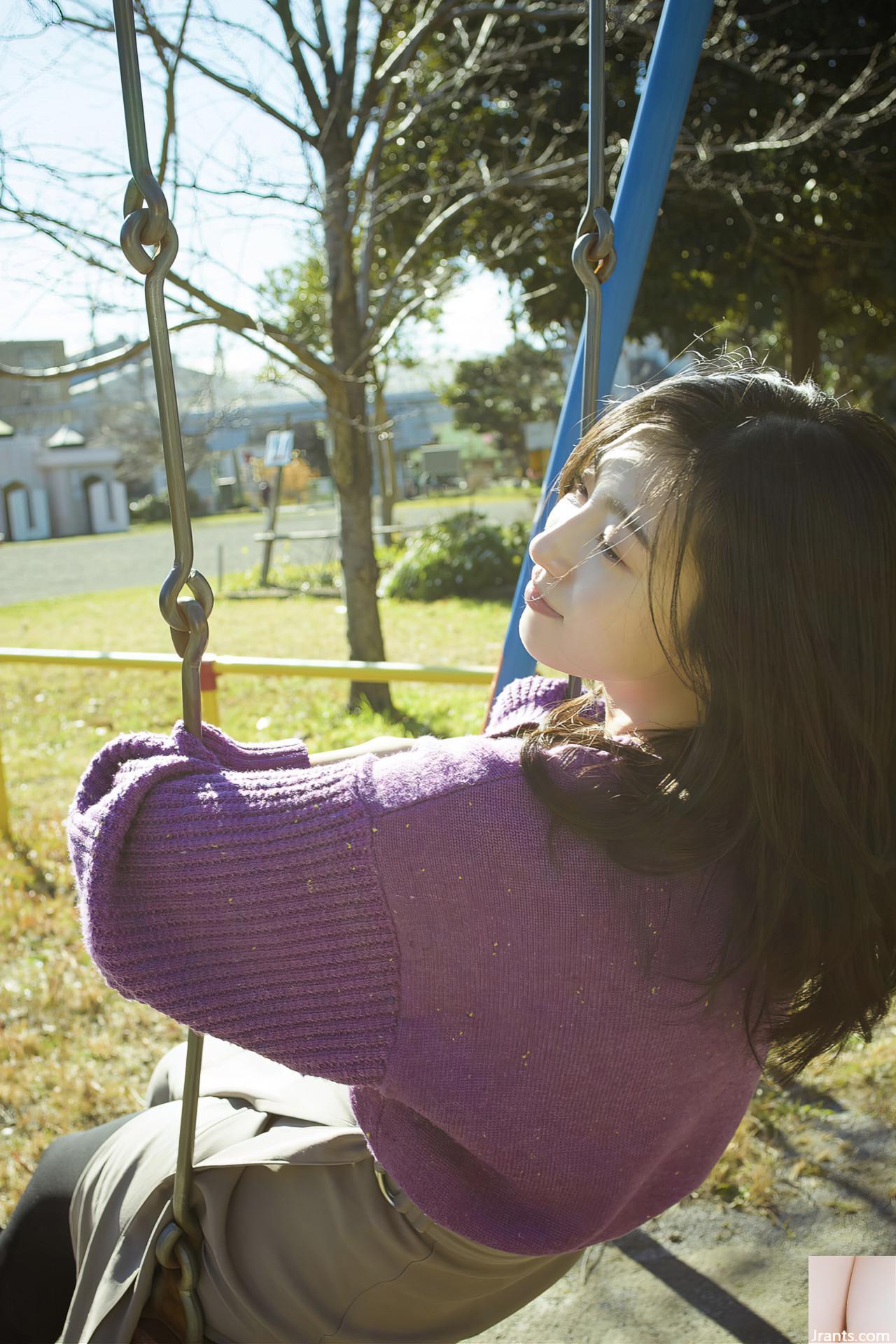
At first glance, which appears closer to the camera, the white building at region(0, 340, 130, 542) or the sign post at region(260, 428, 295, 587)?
the sign post at region(260, 428, 295, 587)

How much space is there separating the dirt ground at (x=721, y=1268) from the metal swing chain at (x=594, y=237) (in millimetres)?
1185

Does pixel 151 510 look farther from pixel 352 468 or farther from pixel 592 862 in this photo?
pixel 592 862

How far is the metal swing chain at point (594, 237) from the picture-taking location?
136 cm

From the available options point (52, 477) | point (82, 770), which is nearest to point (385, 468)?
point (52, 477)

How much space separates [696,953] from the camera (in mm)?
965

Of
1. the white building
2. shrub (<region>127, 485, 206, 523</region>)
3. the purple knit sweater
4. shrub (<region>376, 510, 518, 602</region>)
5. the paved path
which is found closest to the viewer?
the purple knit sweater

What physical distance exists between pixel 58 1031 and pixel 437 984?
2284mm

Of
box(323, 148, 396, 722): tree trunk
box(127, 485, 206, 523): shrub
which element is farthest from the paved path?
box(323, 148, 396, 722): tree trunk

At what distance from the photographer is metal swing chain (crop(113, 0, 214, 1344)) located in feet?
3.27

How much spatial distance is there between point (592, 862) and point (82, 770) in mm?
4859

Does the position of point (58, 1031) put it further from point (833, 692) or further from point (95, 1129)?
point (833, 692)

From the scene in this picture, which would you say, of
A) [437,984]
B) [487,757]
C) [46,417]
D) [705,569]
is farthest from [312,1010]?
[46,417]

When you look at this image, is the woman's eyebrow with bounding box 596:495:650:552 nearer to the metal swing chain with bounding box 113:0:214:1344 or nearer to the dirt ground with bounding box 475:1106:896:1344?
the metal swing chain with bounding box 113:0:214:1344

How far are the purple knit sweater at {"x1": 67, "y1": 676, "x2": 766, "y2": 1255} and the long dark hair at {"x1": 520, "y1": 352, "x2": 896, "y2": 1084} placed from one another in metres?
0.03
